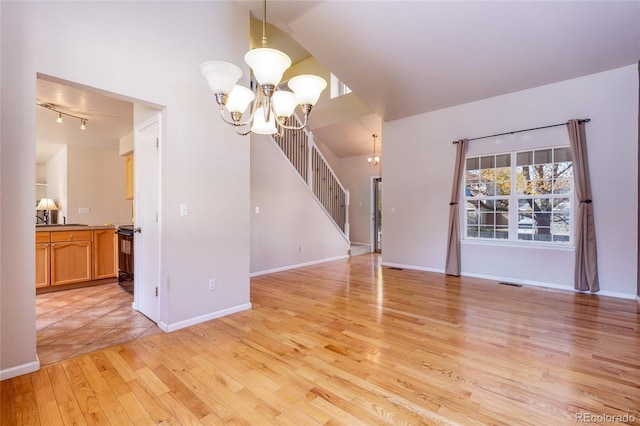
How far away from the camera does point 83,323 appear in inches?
121

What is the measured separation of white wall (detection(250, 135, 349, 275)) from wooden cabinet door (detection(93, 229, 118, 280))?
2.19m

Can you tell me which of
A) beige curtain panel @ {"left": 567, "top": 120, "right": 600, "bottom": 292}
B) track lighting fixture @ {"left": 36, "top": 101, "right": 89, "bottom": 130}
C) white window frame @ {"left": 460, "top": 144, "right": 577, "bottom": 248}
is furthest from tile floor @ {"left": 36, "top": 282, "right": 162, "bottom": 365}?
beige curtain panel @ {"left": 567, "top": 120, "right": 600, "bottom": 292}

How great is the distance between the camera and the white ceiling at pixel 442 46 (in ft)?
10.9

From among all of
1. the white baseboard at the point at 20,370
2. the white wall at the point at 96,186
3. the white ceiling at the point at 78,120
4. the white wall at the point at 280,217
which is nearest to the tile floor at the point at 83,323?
the white baseboard at the point at 20,370

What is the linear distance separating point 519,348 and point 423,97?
417 centimetres

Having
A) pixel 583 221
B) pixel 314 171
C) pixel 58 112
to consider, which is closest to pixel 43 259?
pixel 58 112

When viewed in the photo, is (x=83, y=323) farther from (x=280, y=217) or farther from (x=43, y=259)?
(x=280, y=217)

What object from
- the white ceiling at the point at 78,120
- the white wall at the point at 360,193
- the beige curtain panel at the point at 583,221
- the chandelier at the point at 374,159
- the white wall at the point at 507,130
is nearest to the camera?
the white ceiling at the point at 78,120

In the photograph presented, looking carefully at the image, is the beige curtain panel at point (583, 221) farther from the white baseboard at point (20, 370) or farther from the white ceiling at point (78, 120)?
the white baseboard at point (20, 370)

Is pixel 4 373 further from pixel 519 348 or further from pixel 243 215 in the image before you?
pixel 519 348

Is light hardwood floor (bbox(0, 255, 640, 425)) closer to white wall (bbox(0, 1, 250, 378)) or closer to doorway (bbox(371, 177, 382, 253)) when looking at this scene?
white wall (bbox(0, 1, 250, 378))

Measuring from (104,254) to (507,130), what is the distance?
674cm

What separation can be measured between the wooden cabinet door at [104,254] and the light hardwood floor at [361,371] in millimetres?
2687

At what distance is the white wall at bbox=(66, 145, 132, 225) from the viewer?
6.29m
